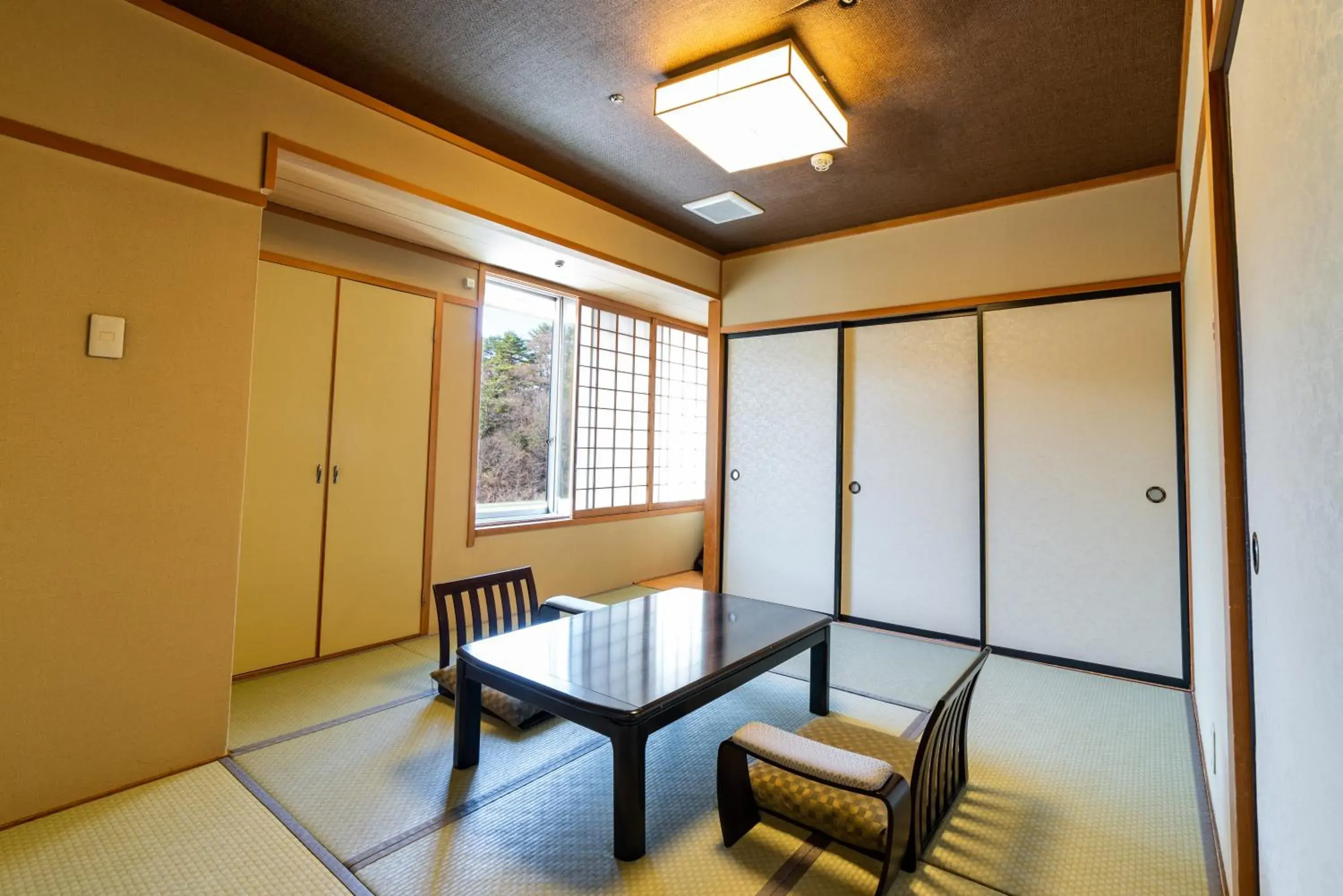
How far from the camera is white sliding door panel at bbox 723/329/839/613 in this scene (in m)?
4.47

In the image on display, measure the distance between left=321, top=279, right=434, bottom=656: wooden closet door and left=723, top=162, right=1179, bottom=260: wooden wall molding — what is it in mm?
2530

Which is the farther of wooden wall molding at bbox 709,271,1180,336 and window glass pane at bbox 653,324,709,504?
window glass pane at bbox 653,324,709,504

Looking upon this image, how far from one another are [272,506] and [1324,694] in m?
3.89

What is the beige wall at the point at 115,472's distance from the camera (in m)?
1.93

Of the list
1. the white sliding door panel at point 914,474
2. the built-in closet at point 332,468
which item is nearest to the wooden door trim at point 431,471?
the built-in closet at point 332,468

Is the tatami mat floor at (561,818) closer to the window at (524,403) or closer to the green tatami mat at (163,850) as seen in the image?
the green tatami mat at (163,850)

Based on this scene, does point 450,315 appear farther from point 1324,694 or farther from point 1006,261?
point 1324,694

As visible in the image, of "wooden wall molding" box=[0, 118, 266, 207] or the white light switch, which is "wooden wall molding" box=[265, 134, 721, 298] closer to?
"wooden wall molding" box=[0, 118, 266, 207]

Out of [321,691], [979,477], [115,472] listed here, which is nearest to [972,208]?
[979,477]

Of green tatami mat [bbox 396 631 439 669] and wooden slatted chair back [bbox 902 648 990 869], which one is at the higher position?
wooden slatted chair back [bbox 902 648 990 869]

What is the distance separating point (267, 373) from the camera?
3.29m

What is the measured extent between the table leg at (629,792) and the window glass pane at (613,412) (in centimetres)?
331

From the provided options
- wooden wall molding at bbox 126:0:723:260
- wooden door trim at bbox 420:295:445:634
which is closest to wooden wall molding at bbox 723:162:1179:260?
wooden wall molding at bbox 126:0:723:260

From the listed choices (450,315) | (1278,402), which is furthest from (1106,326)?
(450,315)
